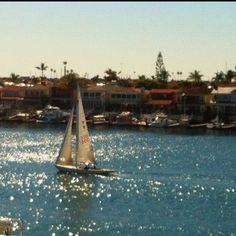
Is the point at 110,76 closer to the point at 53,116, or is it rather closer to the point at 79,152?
the point at 53,116

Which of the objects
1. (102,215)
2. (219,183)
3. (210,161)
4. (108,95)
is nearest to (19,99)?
(108,95)

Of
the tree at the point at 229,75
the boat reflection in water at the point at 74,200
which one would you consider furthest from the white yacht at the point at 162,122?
the boat reflection in water at the point at 74,200

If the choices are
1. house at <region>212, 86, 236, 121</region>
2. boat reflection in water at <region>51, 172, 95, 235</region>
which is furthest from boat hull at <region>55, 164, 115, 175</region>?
house at <region>212, 86, 236, 121</region>

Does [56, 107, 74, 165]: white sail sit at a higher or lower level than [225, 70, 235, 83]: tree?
lower

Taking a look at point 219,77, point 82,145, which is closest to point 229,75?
point 219,77

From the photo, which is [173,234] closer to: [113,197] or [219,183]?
[113,197]

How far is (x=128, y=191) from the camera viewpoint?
61.0 m

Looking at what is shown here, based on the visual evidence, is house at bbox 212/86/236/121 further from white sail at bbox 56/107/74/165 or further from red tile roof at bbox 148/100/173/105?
white sail at bbox 56/107/74/165

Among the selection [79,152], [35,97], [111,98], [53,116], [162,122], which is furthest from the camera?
[35,97]

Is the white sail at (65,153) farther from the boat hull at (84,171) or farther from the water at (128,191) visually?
the boat hull at (84,171)

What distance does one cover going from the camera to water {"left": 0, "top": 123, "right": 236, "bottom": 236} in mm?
48250

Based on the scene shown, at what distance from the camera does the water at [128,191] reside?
158 feet

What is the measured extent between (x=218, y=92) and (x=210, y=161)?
60.9 meters

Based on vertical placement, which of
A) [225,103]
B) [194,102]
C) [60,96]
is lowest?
[225,103]
